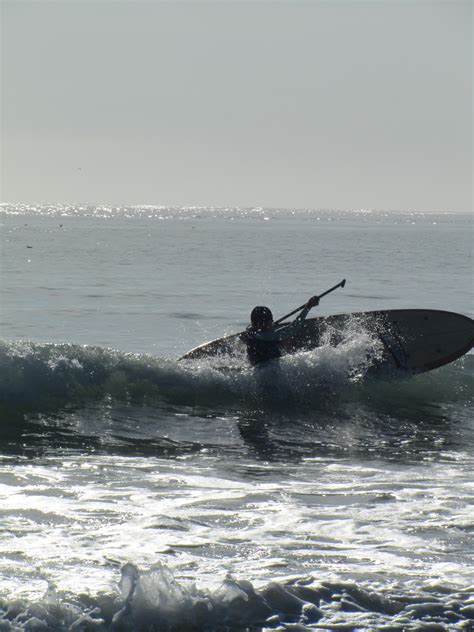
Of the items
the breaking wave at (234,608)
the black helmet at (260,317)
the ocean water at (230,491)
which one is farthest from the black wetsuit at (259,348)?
the breaking wave at (234,608)

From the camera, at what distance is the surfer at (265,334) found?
47.0ft

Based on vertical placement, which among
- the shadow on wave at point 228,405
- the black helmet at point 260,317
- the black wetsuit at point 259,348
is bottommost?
the shadow on wave at point 228,405

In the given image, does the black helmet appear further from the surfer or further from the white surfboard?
the white surfboard

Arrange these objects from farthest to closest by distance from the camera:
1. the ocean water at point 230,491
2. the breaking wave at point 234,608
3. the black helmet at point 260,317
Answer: the black helmet at point 260,317, the ocean water at point 230,491, the breaking wave at point 234,608

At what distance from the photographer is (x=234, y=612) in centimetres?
577

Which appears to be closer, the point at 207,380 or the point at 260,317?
the point at 260,317

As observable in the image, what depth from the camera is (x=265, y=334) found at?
47.1ft

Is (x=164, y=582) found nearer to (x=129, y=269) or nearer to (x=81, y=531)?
(x=81, y=531)

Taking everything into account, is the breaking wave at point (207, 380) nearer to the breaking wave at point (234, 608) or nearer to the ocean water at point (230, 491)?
the ocean water at point (230, 491)

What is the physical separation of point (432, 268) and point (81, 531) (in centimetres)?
4426

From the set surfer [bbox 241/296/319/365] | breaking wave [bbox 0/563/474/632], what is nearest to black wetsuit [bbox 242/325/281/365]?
surfer [bbox 241/296/319/365]

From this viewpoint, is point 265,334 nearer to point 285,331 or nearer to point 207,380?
point 285,331

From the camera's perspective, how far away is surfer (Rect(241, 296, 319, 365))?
1432 centimetres

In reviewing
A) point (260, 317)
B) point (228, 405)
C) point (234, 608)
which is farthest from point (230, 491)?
point (260, 317)
